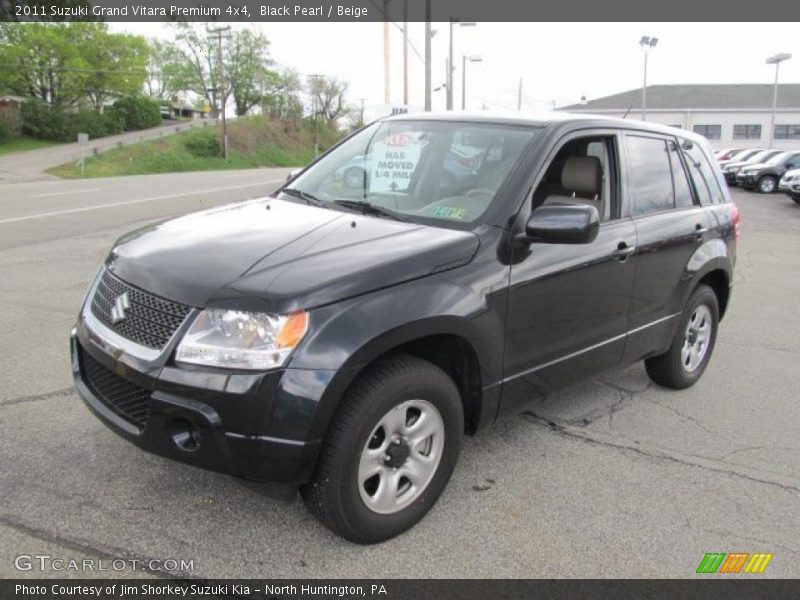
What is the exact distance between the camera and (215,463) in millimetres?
2639

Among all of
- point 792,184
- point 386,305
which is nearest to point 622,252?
point 386,305

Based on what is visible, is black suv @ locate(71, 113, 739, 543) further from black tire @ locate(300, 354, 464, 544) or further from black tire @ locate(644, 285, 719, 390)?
black tire @ locate(644, 285, 719, 390)

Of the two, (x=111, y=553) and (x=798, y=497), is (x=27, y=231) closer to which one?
(x=111, y=553)

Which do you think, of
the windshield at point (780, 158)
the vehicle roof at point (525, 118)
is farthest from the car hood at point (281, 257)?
the windshield at point (780, 158)

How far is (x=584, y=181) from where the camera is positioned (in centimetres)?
403

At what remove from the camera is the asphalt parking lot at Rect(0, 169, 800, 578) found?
2873 mm

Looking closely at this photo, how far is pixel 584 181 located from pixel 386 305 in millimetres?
1824

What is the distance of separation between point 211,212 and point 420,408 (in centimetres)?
165

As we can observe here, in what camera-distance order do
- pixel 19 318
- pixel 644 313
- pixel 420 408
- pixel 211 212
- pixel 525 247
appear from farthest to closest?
pixel 19 318 < pixel 644 313 < pixel 211 212 < pixel 525 247 < pixel 420 408

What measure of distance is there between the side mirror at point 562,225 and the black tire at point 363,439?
0.79 meters

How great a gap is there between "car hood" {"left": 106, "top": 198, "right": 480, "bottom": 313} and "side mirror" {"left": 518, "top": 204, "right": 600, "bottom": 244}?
294 mm

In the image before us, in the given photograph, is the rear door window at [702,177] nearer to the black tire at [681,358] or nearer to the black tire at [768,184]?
the black tire at [681,358]

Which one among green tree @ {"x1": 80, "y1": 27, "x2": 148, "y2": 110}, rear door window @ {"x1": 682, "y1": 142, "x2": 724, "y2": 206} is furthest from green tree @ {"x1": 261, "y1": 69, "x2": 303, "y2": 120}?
rear door window @ {"x1": 682, "y1": 142, "x2": 724, "y2": 206}
